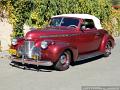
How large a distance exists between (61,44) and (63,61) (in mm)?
564

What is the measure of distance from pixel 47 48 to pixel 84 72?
4.47ft

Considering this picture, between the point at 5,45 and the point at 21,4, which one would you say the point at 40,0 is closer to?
the point at 21,4

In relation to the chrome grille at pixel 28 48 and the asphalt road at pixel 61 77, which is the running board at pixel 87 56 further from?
the chrome grille at pixel 28 48

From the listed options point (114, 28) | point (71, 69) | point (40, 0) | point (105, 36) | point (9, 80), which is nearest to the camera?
point (9, 80)

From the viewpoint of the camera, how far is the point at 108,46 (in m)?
13.6

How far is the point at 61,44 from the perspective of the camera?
10461 millimetres

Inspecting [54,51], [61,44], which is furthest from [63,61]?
[54,51]

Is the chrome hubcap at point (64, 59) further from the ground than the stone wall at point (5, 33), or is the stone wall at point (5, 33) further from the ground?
the stone wall at point (5, 33)

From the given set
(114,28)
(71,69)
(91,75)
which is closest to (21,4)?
(71,69)

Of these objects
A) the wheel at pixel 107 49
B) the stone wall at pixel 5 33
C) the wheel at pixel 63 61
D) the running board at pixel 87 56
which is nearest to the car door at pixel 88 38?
the running board at pixel 87 56

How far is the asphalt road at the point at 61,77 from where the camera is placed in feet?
28.6

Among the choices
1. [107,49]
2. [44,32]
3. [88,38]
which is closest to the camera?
[44,32]

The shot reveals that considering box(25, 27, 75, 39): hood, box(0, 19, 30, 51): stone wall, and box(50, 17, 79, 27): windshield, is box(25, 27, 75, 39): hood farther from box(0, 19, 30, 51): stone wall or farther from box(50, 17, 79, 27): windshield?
box(0, 19, 30, 51): stone wall

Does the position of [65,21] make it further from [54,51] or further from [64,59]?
[54,51]
